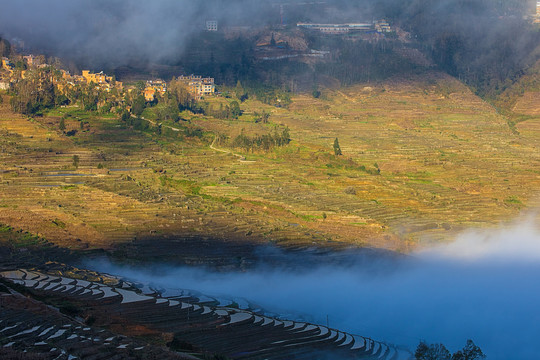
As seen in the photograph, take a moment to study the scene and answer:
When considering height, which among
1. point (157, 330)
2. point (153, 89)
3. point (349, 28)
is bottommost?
point (157, 330)

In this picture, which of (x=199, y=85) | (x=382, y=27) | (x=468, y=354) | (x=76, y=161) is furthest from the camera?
(x=382, y=27)

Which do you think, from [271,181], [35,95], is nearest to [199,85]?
[35,95]

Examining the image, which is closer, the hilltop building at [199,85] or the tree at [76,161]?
the tree at [76,161]

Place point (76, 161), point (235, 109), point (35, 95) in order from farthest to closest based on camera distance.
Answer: point (235, 109) < point (35, 95) < point (76, 161)

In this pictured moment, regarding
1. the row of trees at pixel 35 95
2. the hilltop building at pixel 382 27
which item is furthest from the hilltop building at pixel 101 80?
the hilltop building at pixel 382 27

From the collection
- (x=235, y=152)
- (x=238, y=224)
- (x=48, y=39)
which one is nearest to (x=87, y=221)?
(x=238, y=224)

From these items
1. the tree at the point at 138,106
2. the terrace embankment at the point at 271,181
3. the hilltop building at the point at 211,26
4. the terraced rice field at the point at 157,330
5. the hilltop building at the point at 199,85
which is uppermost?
the hilltop building at the point at 211,26

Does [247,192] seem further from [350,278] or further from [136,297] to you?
[136,297]

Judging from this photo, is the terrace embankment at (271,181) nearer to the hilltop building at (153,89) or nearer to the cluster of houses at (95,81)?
the hilltop building at (153,89)

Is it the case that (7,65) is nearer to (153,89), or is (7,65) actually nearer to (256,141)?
(153,89)
